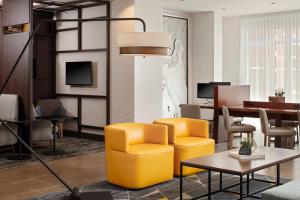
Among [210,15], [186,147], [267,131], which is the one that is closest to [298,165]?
[267,131]

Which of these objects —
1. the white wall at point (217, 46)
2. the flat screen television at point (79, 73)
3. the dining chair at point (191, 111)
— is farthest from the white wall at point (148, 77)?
the white wall at point (217, 46)

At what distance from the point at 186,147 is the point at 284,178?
53.8 inches

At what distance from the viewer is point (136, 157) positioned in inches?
200

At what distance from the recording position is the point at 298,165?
261 inches

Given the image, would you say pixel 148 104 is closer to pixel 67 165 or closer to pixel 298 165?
pixel 67 165

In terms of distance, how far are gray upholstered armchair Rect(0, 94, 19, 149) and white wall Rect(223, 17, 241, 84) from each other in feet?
20.4

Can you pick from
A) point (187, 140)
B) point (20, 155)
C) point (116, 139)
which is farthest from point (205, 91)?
point (116, 139)

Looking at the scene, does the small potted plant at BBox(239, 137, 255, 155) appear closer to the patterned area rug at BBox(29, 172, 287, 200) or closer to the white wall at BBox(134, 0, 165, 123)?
the patterned area rug at BBox(29, 172, 287, 200)

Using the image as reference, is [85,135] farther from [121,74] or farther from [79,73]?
[121,74]

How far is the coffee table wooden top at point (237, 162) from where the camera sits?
4320 mm

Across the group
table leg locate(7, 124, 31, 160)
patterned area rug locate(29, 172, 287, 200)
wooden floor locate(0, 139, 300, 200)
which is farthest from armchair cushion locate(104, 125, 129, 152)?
table leg locate(7, 124, 31, 160)

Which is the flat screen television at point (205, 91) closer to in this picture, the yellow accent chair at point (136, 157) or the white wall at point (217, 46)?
the white wall at point (217, 46)

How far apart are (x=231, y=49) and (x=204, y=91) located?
2052 mm

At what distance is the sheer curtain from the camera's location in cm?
1055
